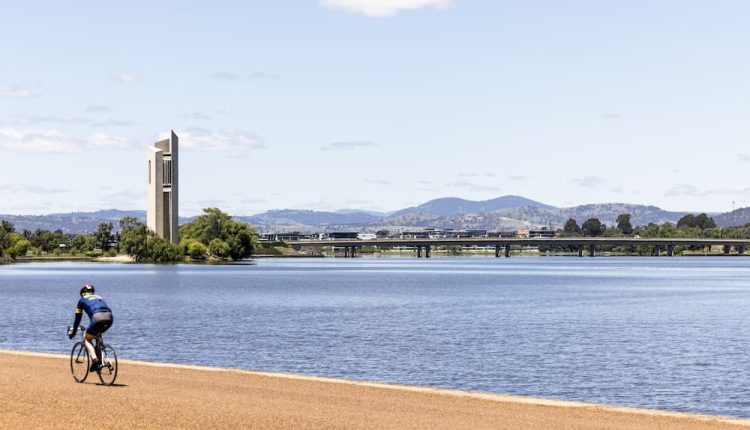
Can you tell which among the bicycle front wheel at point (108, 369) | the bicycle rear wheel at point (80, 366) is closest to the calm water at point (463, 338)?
the bicycle front wheel at point (108, 369)

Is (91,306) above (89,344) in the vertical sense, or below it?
above

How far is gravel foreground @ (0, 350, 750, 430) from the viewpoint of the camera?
2731 cm

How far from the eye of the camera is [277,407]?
30000mm

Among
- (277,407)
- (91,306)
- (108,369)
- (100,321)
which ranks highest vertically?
(91,306)

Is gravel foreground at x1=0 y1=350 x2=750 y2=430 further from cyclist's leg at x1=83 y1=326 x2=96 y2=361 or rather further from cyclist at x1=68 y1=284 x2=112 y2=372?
cyclist at x1=68 y1=284 x2=112 y2=372

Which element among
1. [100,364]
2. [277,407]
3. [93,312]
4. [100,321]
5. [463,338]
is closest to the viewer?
[277,407]

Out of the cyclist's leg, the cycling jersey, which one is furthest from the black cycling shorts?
the cyclist's leg

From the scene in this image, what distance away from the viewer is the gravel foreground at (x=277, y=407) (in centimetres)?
2731

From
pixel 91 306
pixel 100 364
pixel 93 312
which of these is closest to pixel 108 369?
pixel 100 364

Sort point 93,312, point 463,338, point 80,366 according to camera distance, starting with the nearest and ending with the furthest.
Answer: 1. point 93,312
2. point 80,366
3. point 463,338

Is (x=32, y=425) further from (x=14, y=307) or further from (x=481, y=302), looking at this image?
(x=481, y=302)

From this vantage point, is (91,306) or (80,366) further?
(80,366)

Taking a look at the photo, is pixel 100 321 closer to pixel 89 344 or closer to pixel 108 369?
pixel 89 344

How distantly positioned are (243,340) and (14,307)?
155ft
